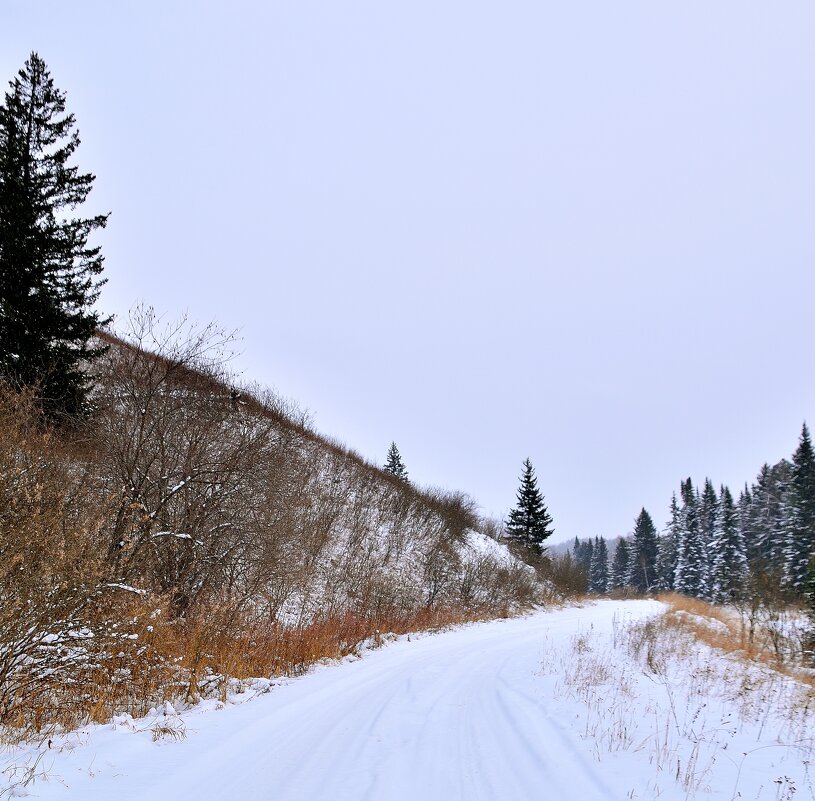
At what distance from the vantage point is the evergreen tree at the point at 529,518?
131ft

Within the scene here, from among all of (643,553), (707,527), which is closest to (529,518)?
(707,527)

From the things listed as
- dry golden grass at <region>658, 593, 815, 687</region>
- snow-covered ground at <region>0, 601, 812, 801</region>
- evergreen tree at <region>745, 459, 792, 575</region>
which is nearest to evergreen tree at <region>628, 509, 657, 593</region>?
evergreen tree at <region>745, 459, 792, 575</region>

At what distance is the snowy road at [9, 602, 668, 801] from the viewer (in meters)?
3.52

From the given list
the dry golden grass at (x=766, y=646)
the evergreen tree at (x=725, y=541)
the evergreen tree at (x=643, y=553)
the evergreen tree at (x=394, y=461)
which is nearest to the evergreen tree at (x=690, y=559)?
the evergreen tree at (x=725, y=541)

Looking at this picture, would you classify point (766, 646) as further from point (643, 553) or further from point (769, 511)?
point (643, 553)

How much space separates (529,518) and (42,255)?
36936mm

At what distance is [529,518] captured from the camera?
132 feet

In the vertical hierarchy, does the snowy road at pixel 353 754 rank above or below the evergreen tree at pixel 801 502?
below

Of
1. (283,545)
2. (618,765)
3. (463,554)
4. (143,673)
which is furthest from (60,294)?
(463,554)

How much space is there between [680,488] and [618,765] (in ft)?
318

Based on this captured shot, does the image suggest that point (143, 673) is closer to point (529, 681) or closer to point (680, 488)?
point (529, 681)

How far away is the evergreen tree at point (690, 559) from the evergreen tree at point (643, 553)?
29.1 ft

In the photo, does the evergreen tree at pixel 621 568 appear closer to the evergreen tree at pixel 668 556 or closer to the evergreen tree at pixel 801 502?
the evergreen tree at pixel 668 556

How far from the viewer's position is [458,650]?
11133mm
